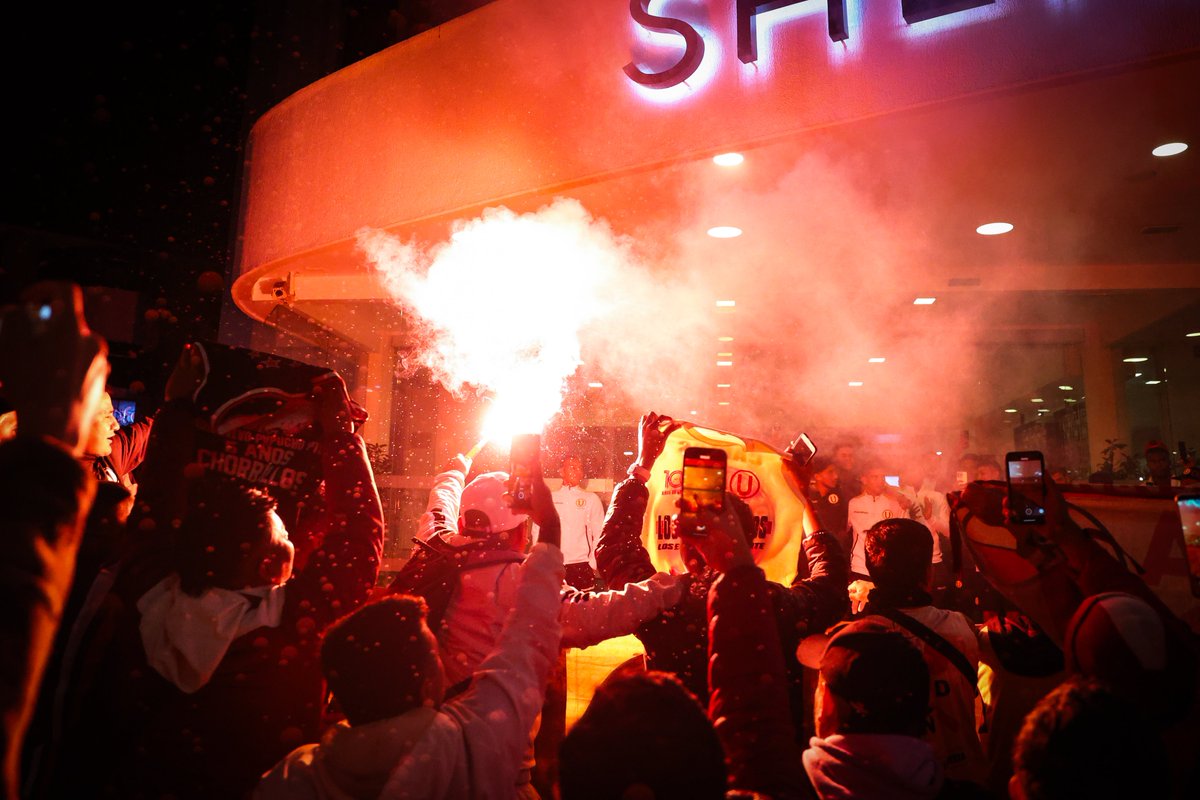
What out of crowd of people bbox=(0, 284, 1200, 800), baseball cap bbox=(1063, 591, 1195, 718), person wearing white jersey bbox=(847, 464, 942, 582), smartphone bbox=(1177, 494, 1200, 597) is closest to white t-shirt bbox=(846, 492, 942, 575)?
person wearing white jersey bbox=(847, 464, 942, 582)

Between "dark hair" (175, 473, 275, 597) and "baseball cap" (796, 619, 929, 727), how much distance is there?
147 cm

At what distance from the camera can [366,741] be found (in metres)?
1.46

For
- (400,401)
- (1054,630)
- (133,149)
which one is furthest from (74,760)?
(400,401)

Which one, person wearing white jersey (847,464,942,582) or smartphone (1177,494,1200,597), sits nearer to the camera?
smartphone (1177,494,1200,597)

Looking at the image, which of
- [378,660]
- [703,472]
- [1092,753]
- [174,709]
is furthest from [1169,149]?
[174,709]

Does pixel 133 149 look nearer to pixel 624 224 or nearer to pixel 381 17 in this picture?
pixel 381 17

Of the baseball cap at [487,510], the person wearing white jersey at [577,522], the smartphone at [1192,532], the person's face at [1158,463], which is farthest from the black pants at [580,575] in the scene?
the smartphone at [1192,532]

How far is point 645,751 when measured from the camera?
1.14 metres

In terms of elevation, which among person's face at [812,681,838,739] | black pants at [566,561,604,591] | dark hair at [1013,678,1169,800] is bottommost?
black pants at [566,561,604,591]

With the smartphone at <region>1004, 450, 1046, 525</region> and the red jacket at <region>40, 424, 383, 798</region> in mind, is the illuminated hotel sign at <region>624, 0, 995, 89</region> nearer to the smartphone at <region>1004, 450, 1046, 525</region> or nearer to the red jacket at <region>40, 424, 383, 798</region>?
the smartphone at <region>1004, 450, 1046, 525</region>

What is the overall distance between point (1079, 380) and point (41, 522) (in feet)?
36.6

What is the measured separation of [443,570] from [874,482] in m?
5.57

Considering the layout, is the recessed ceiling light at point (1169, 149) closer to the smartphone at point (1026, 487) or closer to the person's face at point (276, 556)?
the smartphone at point (1026, 487)

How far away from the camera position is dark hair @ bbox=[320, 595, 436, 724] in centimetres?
150
